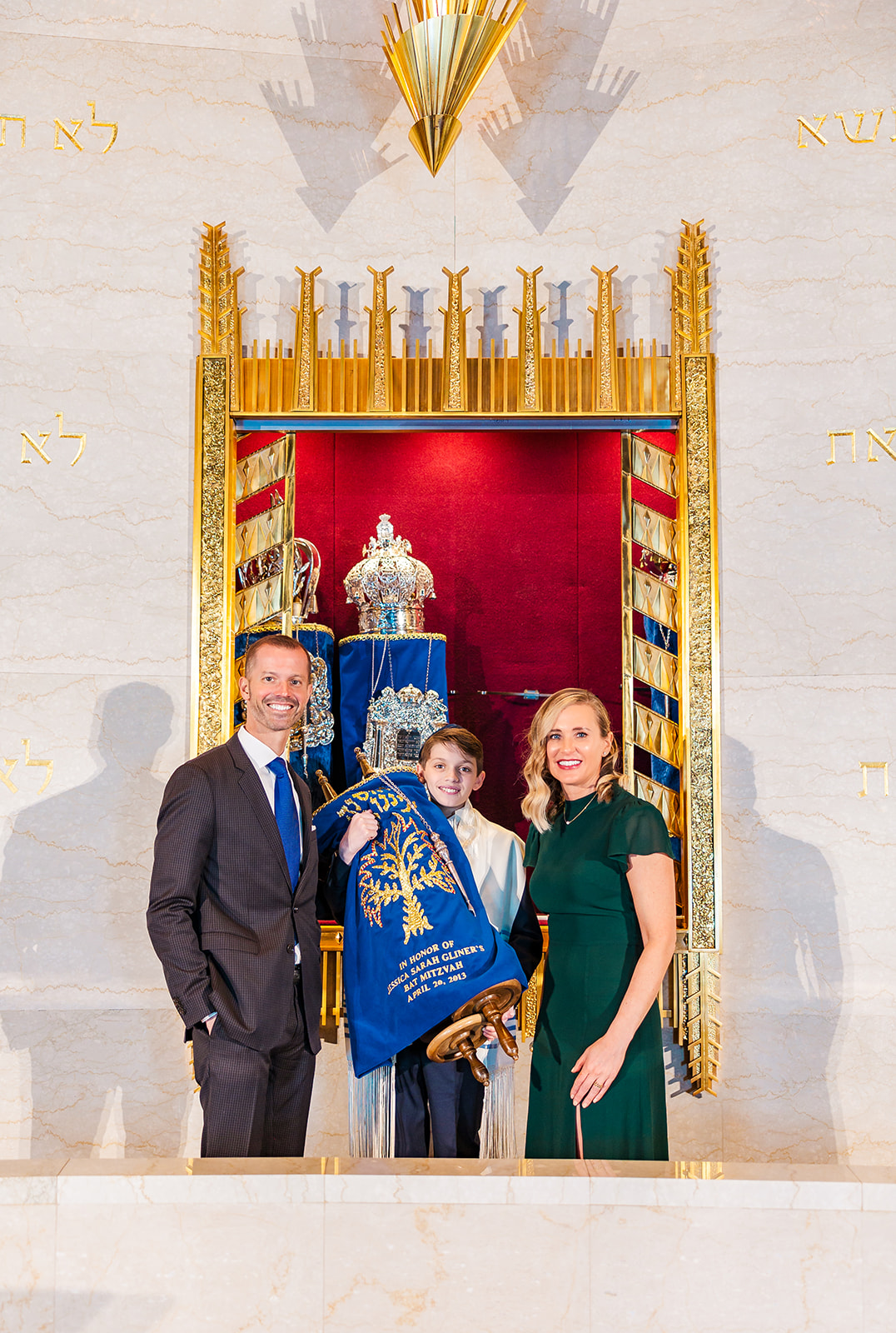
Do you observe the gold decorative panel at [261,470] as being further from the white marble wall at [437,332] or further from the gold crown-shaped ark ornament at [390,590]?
the gold crown-shaped ark ornament at [390,590]

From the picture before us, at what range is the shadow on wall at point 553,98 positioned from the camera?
4.02m

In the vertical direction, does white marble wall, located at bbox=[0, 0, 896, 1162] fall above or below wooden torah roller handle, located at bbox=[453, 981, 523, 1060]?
above

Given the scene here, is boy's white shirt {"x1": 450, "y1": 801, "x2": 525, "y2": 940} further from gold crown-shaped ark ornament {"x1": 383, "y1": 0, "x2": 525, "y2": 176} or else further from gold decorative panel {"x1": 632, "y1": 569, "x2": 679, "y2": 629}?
gold crown-shaped ark ornament {"x1": 383, "y1": 0, "x2": 525, "y2": 176}

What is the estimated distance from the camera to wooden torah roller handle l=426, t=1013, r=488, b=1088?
2955 millimetres

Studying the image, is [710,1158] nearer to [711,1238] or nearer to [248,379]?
[711,1238]

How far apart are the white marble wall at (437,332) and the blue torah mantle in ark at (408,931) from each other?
→ 0.85 metres

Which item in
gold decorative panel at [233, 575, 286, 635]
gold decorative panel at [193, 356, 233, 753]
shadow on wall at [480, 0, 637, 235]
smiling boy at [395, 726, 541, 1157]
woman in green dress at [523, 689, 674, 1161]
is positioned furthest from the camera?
shadow on wall at [480, 0, 637, 235]

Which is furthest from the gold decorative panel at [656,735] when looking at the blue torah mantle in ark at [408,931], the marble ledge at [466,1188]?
the marble ledge at [466,1188]

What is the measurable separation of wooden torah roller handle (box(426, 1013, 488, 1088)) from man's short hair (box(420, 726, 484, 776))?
0.67 metres

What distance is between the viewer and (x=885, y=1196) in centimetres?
229

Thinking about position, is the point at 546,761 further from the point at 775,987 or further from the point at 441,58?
the point at 441,58

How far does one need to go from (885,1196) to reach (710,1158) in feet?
5.03

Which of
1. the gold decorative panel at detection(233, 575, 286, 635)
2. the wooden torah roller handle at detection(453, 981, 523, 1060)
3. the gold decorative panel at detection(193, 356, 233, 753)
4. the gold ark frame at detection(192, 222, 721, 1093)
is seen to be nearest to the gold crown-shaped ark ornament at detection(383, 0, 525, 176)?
the gold ark frame at detection(192, 222, 721, 1093)

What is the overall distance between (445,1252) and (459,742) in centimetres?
129
